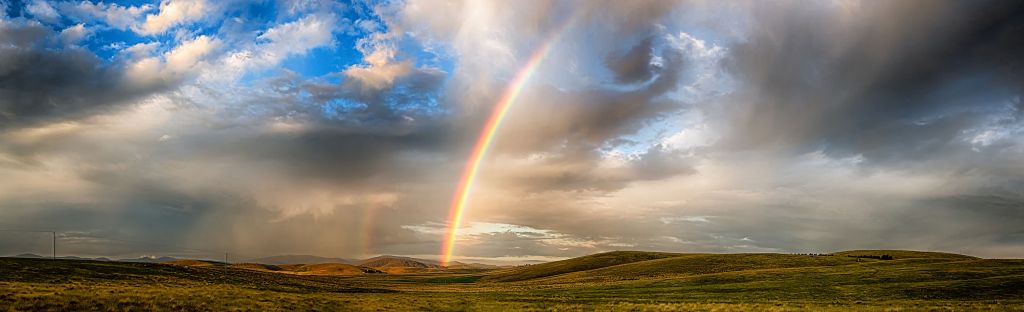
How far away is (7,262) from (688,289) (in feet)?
245

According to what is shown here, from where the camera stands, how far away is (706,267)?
109375 millimetres

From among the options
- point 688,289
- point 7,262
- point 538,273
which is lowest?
point 538,273

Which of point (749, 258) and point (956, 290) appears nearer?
point (956, 290)

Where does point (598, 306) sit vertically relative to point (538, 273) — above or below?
above

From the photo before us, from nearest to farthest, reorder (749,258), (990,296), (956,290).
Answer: (990,296), (956,290), (749,258)

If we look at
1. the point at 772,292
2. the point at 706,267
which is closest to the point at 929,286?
the point at 772,292

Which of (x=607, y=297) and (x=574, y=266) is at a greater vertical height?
(x=607, y=297)

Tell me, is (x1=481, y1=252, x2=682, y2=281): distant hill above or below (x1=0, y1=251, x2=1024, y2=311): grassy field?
below

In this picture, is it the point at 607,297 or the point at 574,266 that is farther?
the point at 574,266

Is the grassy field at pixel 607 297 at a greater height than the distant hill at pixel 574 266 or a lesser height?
greater

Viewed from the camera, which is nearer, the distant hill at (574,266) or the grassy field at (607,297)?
the grassy field at (607,297)

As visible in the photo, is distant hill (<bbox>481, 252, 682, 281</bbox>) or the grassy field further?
distant hill (<bbox>481, 252, 682, 281</bbox>)

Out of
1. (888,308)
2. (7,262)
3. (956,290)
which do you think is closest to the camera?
(888,308)

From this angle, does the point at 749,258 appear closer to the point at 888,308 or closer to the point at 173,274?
the point at 888,308
